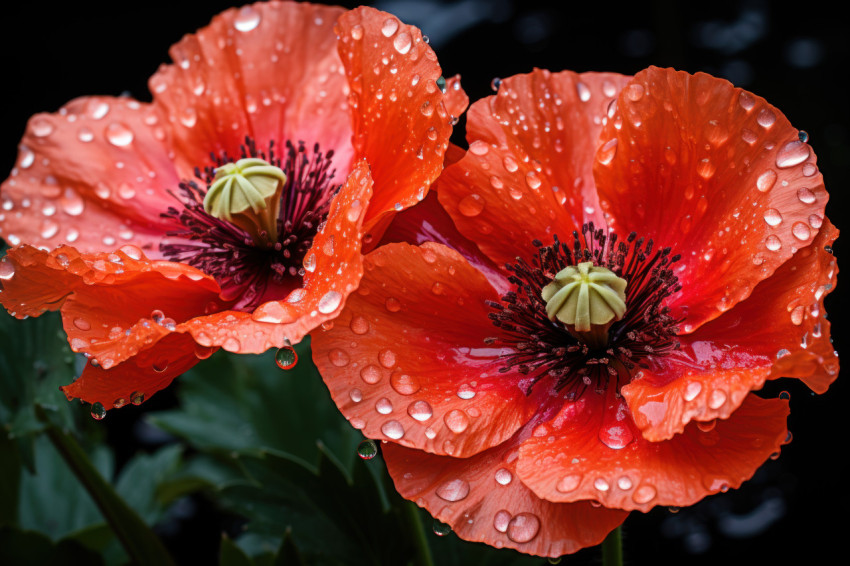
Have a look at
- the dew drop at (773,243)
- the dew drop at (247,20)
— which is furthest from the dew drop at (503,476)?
the dew drop at (247,20)

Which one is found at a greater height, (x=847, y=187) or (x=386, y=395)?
(x=386, y=395)

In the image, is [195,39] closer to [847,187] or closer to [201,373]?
[201,373]

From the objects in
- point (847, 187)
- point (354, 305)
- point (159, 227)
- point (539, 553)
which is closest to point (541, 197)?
point (354, 305)

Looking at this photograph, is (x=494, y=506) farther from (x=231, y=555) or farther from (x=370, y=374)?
(x=231, y=555)

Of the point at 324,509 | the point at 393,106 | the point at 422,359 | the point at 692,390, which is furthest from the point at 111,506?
the point at 692,390

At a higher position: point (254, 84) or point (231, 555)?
point (254, 84)

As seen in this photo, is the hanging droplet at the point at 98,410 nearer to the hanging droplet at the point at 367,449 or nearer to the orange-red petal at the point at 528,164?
the hanging droplet at the point at 367,449
